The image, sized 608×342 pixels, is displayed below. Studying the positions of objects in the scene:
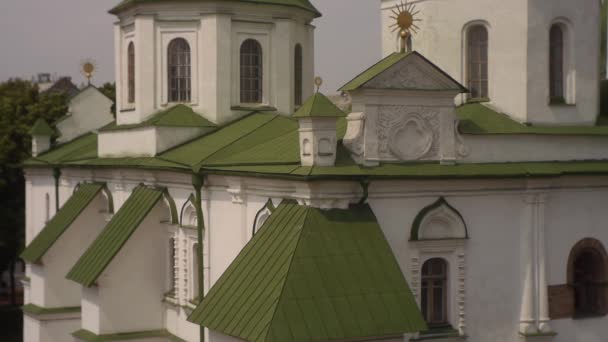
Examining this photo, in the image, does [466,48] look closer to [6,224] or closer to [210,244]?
[210,244]

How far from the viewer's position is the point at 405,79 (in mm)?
17109

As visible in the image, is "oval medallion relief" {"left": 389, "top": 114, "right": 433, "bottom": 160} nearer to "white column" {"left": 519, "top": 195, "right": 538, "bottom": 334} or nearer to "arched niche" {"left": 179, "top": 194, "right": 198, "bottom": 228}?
"white column" {"left": 519, "top": 195, "right": 538, "bottom": 334}

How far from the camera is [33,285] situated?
27469mm

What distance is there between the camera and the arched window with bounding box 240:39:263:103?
24.8 metres

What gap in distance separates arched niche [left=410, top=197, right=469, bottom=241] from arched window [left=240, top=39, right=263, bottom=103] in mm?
8397

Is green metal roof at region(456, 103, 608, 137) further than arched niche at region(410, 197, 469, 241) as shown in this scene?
Yes

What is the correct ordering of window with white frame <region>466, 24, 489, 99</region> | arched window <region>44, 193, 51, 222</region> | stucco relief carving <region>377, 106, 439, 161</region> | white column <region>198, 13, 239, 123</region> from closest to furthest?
1. stucco relief carving <region>377, 106, 439, 161</region>
2. window with white frame <region>466, 24, 489, 99</region>
3. white column <region>198, 13, 239, 123</region>
4. arched window <region>44, 193, 51, 222</region>

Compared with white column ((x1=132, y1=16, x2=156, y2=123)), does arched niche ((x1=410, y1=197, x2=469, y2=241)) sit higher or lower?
lower

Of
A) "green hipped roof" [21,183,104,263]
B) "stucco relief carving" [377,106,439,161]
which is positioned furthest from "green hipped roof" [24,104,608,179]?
"green hipped roof" [21,183,104,263]

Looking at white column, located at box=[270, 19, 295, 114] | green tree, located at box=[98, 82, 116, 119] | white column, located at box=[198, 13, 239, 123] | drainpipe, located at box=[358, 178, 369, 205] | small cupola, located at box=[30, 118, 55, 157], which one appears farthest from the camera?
green tree, located at box=[98, 82, 116, 119]

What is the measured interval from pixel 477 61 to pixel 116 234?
8155 millimetres

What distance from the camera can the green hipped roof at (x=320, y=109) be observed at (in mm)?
16172

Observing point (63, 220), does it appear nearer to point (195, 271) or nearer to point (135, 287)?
point (135, 287)

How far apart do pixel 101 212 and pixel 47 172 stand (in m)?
5.83
